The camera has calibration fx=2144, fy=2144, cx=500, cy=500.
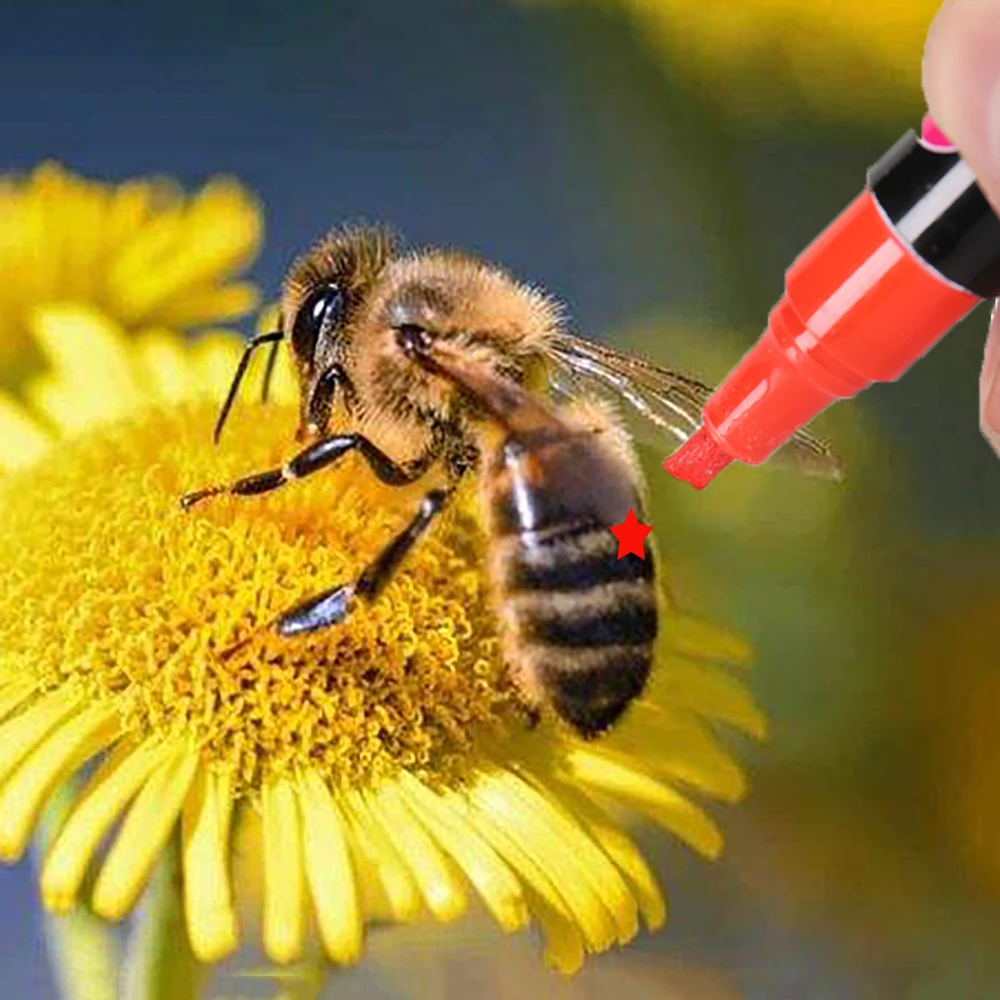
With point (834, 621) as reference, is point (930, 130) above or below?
above

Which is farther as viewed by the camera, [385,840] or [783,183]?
[783,183]

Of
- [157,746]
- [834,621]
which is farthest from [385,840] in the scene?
[834,621]

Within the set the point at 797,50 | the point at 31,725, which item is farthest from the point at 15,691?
the point at 797,50

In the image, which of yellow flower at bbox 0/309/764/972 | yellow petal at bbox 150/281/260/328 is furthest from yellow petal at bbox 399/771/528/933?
yellow petal at bbox 150/281/260/328

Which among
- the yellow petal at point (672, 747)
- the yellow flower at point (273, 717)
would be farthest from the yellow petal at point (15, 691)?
the yellow petal at point (672, 747)

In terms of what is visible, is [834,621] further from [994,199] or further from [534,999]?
[994,199]
